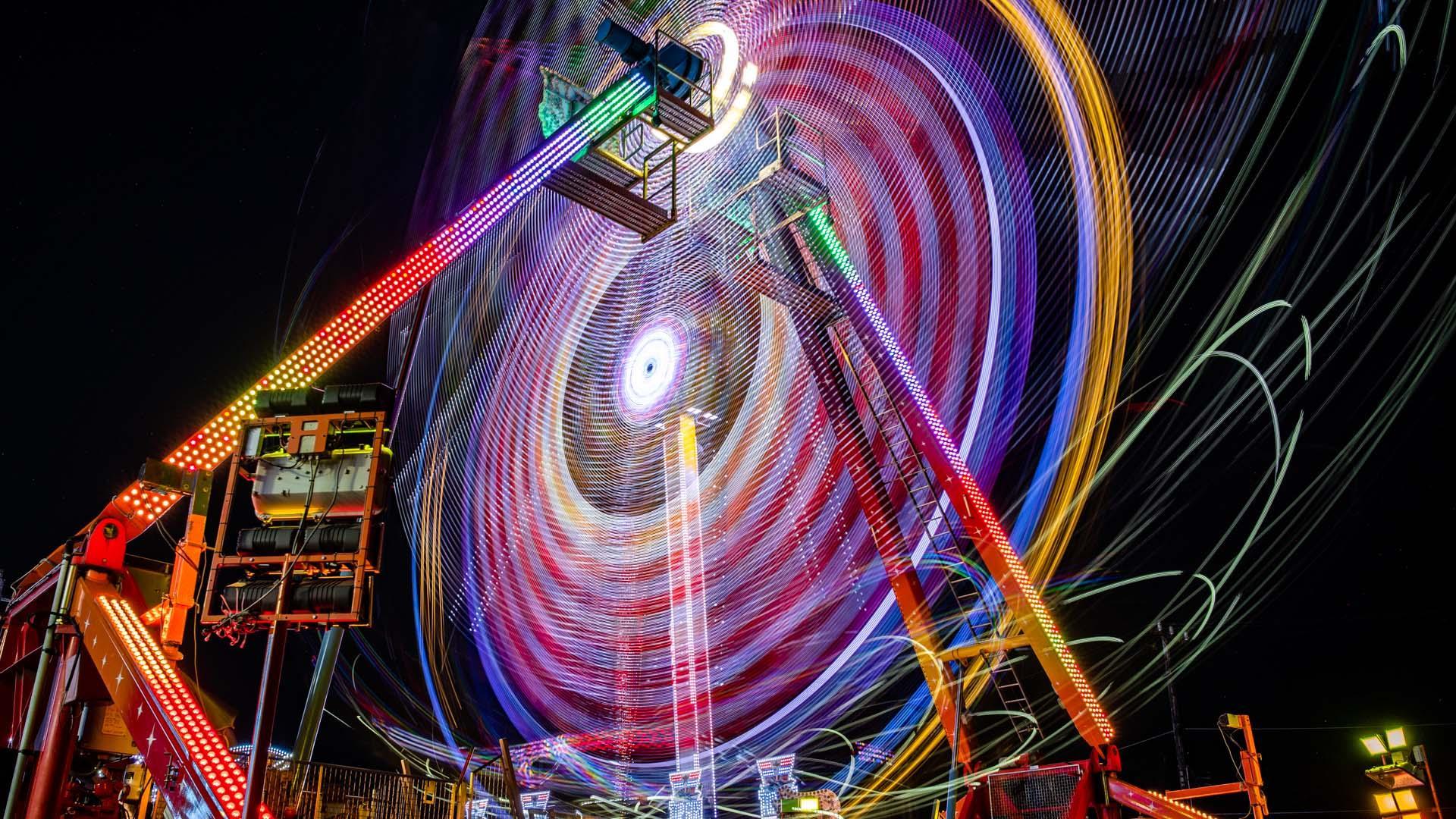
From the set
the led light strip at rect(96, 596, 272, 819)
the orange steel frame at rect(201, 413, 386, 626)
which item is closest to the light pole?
the orange steel frame at rect(201, 413, 386, 626)

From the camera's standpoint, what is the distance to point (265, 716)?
18.2 ft

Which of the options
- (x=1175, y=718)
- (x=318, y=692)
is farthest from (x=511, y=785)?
(x=1175, y=718)

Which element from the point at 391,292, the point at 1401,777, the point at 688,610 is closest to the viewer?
the point at 391,292

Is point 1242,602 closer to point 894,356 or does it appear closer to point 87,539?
point 894,356

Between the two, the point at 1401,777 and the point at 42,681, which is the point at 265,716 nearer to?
the point at 42,681

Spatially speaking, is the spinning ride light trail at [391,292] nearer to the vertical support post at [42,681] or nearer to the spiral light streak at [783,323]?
the vertical support post at [42,681]

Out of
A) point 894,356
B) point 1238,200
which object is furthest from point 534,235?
point 1238,200

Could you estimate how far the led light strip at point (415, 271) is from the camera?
6594 millimetres

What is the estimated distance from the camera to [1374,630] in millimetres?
19891

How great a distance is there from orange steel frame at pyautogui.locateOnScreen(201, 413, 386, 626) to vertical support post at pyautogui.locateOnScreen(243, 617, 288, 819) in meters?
0.08

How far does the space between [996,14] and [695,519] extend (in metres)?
9.70

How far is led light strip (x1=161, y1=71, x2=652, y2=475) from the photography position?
659 cm

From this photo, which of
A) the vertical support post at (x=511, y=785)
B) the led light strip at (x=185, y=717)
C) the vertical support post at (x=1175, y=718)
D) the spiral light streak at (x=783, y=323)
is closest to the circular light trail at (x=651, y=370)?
the spiral light streak at (x=783, y=323)

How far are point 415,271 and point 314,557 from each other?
8.95 ft
